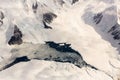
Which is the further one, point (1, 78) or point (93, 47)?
point (93, 47)

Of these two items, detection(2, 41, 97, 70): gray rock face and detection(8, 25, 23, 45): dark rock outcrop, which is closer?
detection(2, 41, 97, 70): gray rock face

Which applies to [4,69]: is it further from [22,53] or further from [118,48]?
[118,48]

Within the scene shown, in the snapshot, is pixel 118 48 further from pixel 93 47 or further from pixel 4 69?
pixel 4 69

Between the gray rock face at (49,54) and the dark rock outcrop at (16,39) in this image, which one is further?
the dark rock outcrop at (16,39)

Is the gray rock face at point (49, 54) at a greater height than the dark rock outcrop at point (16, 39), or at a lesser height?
lesser

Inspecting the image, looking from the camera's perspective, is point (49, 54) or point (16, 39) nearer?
point (49, 54)

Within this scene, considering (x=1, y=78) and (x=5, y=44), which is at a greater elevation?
(x=5, y=44)

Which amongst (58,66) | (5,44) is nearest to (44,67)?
(58,66)

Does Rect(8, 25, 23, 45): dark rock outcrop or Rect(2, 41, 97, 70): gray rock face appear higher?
Rect(8, 25, 23, 45): dark rock outcrop

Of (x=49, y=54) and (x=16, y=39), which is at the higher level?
(x=16, y=39)
